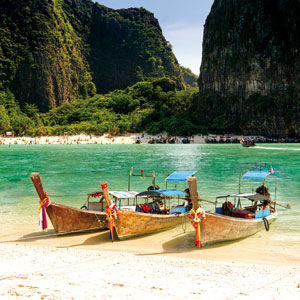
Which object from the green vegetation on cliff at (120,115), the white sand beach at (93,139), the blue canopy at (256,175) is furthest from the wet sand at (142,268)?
the green vegetation on cliff at (120,115)

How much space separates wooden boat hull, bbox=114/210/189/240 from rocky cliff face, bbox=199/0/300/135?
3893 inches

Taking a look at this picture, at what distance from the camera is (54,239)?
1406cm

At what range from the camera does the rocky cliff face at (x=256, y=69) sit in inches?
4218

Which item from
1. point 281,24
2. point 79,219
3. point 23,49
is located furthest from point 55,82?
point 79,219

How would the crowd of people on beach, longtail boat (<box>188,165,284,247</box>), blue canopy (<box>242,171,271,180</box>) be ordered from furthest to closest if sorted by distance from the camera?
the crowd of people on beach → blue canopy (<box>242,171,271,180</box>) → longtail boat (<box>188,165,284,247</box>)

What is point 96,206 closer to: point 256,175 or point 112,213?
point 112,213

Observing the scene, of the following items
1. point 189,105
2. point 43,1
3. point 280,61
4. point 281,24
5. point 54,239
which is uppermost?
point 43,1

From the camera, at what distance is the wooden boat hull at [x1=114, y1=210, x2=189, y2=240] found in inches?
532

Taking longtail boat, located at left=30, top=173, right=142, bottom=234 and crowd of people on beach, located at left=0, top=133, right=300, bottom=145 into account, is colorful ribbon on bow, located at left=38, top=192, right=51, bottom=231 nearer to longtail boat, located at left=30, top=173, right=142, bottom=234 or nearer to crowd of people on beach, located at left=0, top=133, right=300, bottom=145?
longtail boat, located at left=30, top=173, right=142, bottom=234

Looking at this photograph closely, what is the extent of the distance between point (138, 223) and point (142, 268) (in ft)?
12.7

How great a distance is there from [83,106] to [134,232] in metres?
144

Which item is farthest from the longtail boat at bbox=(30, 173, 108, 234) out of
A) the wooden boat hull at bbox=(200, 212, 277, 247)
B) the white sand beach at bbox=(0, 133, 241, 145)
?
the white sand beach at bbox=(0, 133, 241, 145)

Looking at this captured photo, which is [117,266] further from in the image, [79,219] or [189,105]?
[189,105]

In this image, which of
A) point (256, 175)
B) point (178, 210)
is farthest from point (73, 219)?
point (256, 175)
